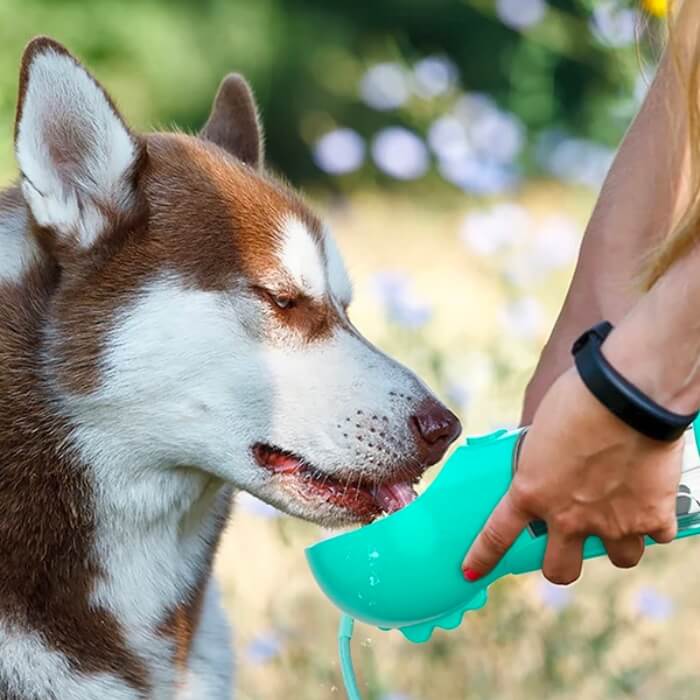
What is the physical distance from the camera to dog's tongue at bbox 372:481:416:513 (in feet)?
8.80

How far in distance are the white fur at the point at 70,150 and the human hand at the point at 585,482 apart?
0.91 metres

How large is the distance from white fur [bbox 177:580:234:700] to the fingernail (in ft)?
2.37

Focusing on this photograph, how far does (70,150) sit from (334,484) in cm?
72

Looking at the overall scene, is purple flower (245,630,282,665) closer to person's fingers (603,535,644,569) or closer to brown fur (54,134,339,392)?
brown fur (54,134,339,392)

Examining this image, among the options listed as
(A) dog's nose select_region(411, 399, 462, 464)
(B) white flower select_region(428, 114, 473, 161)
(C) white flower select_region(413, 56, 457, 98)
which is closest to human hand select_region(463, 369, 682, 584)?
(A) dog's nose select_region(411, 399, 462, 464)

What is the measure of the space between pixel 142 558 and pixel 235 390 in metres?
0.36

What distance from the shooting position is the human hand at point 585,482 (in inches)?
80.7

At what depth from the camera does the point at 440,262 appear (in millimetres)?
7418

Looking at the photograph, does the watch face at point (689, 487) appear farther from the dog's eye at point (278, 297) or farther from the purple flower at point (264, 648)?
the purple flower at point (264, 648)

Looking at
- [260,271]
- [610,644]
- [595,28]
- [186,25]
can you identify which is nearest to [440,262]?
[186,25]

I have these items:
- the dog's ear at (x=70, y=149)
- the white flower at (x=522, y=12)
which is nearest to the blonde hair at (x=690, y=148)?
the dog's ear at (x=70, y=149)

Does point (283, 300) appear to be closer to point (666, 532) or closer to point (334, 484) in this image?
point (334, 484)

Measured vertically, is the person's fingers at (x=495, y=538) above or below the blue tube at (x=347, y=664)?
above

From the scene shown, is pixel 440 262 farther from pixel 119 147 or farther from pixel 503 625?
pixel 119 147
